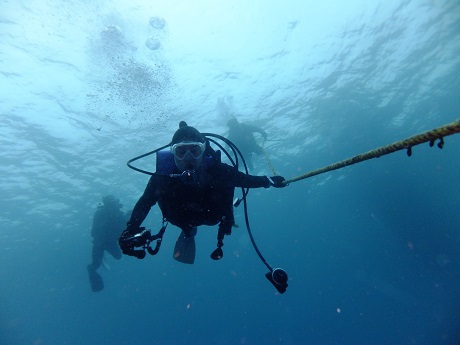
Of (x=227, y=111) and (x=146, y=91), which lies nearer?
(x=146, y=91)

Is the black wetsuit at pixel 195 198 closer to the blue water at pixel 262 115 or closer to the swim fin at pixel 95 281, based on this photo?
the blue water at pixel 262 115

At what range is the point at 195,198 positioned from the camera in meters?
4.88

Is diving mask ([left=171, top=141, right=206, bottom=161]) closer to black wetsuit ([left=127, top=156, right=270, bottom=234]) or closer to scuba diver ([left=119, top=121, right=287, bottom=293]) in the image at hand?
scuba diver ([left=119, top=121, right=287, bottom=293])

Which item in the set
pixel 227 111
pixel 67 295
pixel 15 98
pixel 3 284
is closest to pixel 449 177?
pixel 227 111

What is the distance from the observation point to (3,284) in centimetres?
5350

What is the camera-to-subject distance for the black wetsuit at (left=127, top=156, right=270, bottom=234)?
15.8ft

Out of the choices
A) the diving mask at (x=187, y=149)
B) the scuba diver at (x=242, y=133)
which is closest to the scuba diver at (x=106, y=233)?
the scuba diver at (x=242, y=133)

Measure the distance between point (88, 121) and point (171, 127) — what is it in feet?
16.2

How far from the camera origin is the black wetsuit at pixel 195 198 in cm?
483

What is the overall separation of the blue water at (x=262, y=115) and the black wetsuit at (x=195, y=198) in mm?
8524

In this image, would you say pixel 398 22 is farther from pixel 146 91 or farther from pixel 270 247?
pixel 270 247

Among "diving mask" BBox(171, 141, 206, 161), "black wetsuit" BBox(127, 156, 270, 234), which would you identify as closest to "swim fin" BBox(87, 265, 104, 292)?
"black wetsuit" BBox(127, 156, 270, 234)

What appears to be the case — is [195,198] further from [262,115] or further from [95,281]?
[262,115]

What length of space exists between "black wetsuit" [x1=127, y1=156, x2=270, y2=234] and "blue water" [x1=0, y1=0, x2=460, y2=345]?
8.52m
